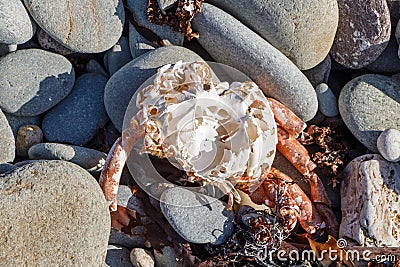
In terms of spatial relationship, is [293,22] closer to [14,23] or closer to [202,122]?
[202,122]

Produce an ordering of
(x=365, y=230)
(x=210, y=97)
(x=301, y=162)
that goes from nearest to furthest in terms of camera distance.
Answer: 1. (x=210, y=97)
2. (x=365, y=230)
3. (x=301, y=162)

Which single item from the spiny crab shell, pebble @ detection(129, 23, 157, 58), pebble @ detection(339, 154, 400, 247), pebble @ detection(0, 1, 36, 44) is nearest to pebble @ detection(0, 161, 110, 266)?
the spiny crab shell

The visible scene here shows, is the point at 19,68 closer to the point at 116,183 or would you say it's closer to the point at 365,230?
the point at 116,183

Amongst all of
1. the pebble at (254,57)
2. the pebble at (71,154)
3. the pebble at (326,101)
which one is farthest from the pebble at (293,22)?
the pebble at (71,154)

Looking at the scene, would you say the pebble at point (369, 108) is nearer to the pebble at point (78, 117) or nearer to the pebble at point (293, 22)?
the pebble at point (293, 22)

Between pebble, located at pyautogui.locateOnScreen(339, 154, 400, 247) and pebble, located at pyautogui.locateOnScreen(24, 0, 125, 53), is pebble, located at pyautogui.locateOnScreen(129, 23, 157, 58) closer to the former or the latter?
pebble, located at pyautogui.locateOnScreen(24, 0, 125, 53)

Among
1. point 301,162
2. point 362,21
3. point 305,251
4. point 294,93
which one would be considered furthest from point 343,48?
point 305,251

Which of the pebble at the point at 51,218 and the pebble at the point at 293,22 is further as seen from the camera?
the pebble at the point at 293,22
